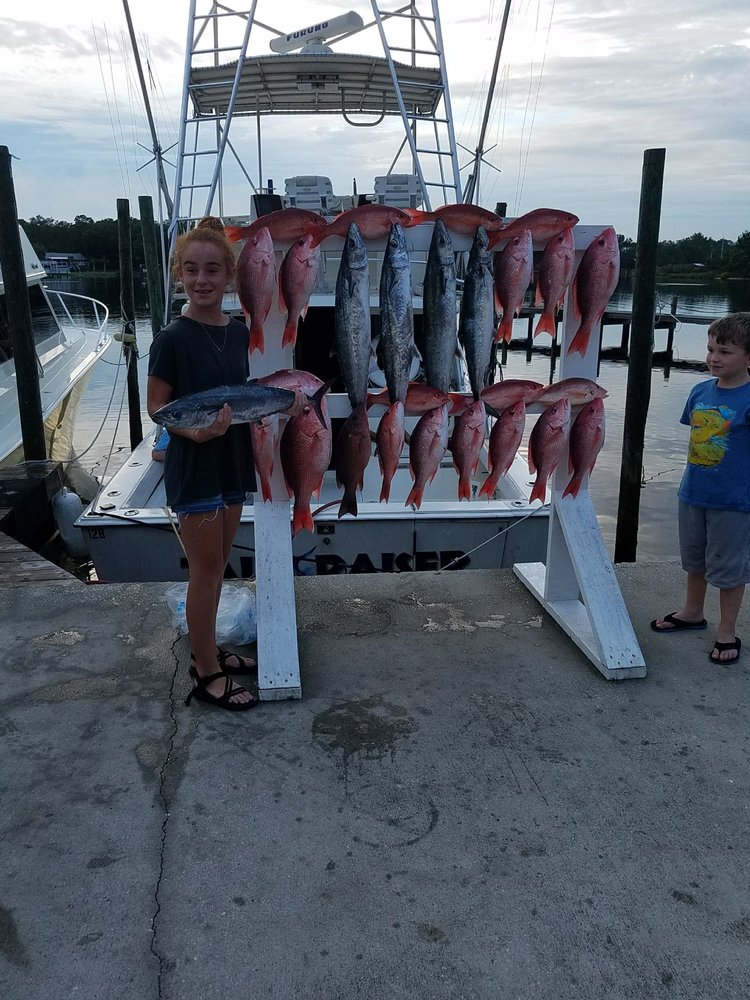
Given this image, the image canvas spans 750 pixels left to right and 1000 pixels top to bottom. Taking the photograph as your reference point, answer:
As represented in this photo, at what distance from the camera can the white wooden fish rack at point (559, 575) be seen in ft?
9.80

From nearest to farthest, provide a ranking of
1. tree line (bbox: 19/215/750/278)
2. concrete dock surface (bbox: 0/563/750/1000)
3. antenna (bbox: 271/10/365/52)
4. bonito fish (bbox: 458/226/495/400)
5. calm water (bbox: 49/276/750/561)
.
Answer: concrete dock surface (bbox: 0/563/750/1000) → bonito fish (bbox: 458/226/495/400) → antenna (bbox: 271/10/365/52) → calm water (bbox: 49/276/750/561) → tree line (bbox: 19/215/750/278)

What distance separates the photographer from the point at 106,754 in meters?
2.55

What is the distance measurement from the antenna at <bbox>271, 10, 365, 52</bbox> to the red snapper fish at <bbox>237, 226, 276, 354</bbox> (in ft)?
23.7

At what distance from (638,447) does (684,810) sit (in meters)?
5.20

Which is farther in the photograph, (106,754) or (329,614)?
(329,614)

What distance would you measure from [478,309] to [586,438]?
830 millimetres

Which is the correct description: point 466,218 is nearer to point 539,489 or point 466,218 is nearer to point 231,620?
point 539,489

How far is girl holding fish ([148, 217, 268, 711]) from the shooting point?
2557 millimetres

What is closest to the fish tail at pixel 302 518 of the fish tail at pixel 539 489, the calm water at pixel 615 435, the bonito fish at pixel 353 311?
the bonito fish at pixel 353 311

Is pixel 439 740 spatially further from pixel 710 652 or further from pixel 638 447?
pixel 638 447

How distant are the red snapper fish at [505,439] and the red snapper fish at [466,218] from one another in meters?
0.72

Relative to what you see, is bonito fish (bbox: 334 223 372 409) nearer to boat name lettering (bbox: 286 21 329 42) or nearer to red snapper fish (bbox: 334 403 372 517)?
red snapper fish (bbox: 334 403 372 517)

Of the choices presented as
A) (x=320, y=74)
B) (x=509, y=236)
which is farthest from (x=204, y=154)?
(x=509, y=236)

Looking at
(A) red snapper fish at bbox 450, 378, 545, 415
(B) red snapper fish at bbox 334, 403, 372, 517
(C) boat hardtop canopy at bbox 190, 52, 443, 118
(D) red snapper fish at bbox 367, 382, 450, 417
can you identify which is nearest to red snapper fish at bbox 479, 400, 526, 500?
(A) red snapper fish at bbox 450, 378, 545, 415
